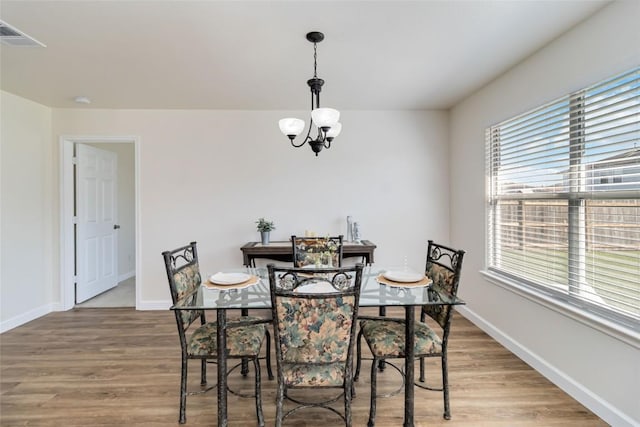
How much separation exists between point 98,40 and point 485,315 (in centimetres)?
408

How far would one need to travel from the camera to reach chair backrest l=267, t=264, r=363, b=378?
5.15ft

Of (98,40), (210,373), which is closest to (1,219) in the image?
(98,40)

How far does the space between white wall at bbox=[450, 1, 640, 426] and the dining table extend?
98 cm

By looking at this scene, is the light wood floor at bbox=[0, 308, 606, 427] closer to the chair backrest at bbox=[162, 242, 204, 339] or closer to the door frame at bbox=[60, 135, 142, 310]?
the chair backrest at bbox=[162, 242, 204, 339]

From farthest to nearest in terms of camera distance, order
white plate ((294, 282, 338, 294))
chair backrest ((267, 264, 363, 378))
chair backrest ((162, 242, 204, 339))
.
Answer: chair backrest ((162, 242, 204, 339)), white plate ((294, 282, 338, 294)), chair backrest ((267, 264, 363, 378))

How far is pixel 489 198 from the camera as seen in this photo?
3.22m

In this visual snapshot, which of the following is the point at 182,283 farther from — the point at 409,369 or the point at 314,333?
the point at 409,369

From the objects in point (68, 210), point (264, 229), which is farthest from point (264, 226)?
point (68, 210)

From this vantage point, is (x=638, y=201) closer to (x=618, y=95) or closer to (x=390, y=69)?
(x=618, y=95)

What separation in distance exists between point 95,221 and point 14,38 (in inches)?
108

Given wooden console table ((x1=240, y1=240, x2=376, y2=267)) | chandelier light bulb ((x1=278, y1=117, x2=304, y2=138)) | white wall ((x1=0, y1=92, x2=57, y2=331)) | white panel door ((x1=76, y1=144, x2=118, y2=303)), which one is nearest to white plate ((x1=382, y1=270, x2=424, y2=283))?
chandelier light bulb ((x1=278, y1=117, x2=304, y2=138))

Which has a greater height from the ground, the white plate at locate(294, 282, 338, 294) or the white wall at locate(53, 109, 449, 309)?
A: the white wall at locate(53, 109, 449, 309)

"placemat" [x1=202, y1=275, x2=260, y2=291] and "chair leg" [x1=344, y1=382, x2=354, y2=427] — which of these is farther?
"placemat" [x1=202, y1=275, x2=260, y2=291]

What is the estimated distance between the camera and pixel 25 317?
3523mm
